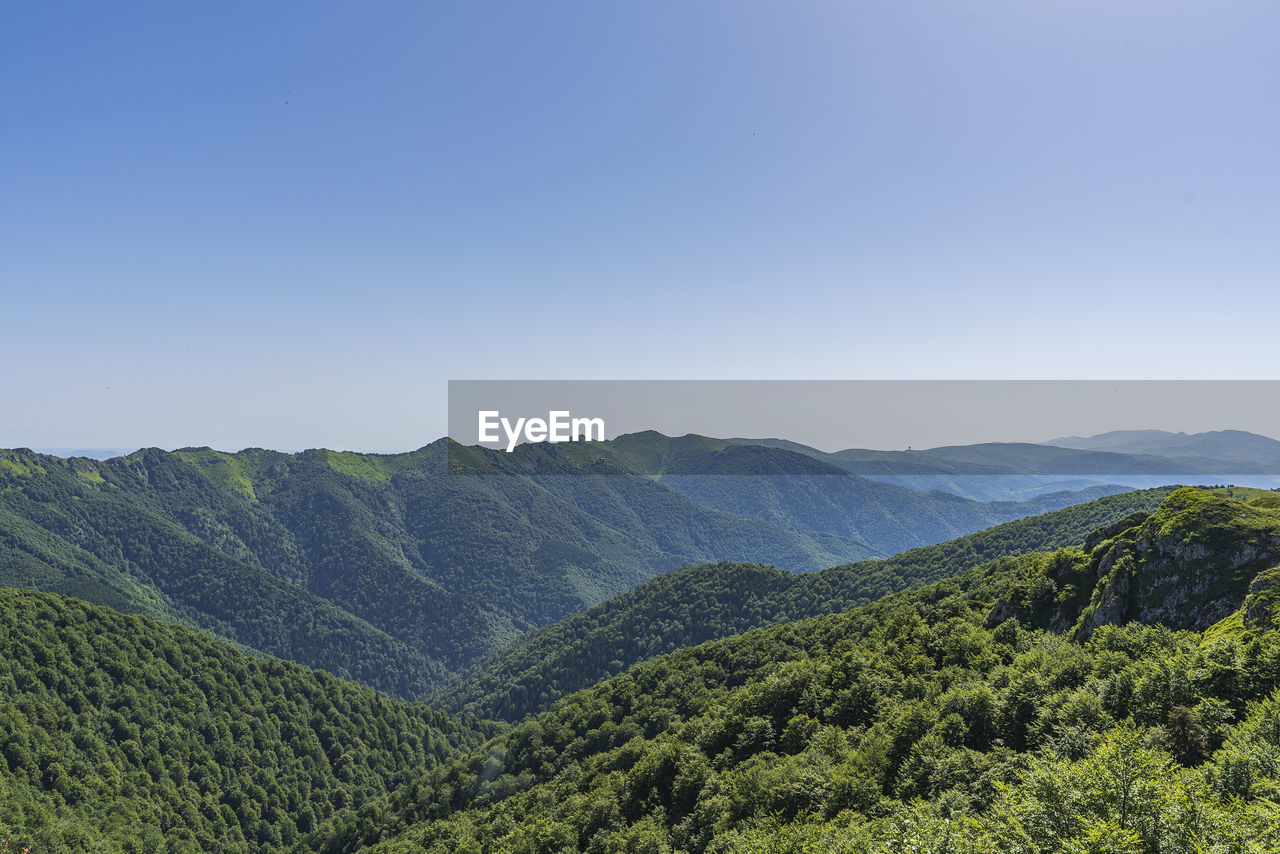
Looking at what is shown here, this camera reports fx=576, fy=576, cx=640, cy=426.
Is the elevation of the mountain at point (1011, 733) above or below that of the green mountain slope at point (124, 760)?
above

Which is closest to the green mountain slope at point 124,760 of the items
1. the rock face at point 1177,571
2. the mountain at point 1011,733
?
the mountain at point 1011,733

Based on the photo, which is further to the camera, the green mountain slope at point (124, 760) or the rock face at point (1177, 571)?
the green mountain slope at point (124, 760)

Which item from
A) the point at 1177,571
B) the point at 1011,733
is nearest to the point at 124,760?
the point at 1011,733

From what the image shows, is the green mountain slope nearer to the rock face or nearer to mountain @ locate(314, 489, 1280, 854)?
mountain @ locate(314, 489, 1280, 854)

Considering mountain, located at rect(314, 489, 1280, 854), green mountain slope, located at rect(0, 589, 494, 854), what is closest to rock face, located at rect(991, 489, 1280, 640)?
mountain, located at rect(314, 489, 1280, 854)

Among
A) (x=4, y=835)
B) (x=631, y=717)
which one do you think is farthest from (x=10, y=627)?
(x=631, y=717)

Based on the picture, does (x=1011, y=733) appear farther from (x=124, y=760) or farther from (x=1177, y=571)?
(x=124, y=760)

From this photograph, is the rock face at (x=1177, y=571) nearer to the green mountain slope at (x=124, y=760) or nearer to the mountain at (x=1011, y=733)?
the mountain at (x=1011, y=733)
